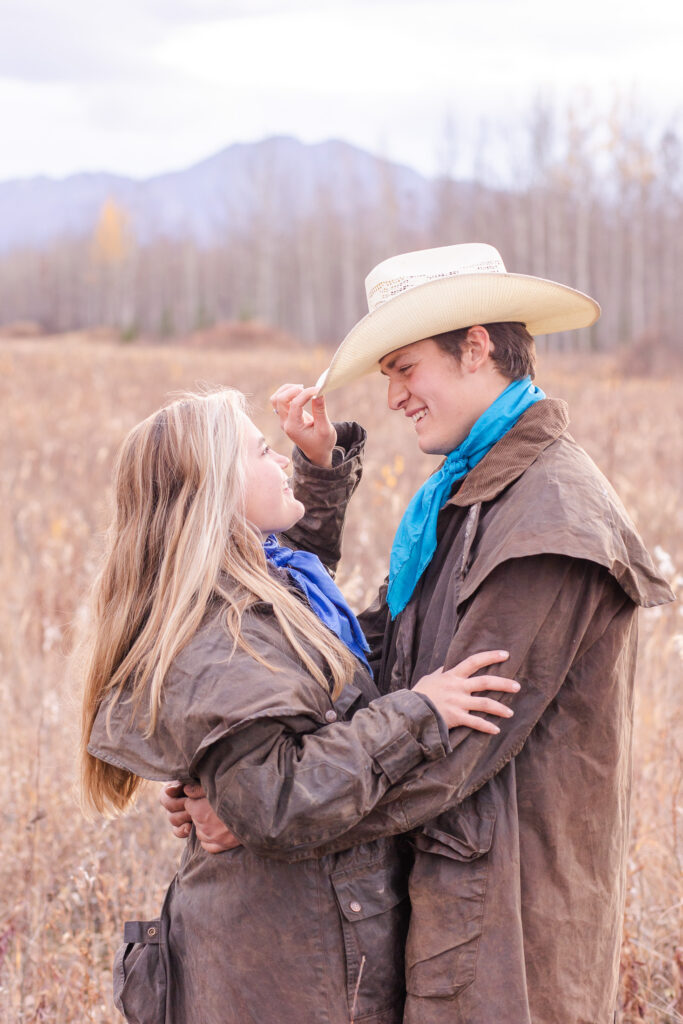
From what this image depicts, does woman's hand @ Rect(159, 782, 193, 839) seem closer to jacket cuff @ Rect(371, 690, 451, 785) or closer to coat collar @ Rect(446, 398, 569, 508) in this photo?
jacket cuff @ Rect(371, 690, 451, 785)

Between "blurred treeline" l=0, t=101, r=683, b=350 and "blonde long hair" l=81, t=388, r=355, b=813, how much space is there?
83.4 ft

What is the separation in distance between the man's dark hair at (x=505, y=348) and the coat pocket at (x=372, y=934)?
112 cm

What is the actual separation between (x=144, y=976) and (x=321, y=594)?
0.93 metres

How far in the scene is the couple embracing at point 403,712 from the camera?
176 cm

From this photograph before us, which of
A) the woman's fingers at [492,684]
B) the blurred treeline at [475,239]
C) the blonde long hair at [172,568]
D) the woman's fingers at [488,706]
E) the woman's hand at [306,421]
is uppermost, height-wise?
the blurred treeline at [475,239]

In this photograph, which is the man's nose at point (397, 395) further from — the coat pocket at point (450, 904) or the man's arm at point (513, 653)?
the coat pocket at point (450, 904)

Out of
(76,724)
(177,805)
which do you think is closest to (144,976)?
(177,805)

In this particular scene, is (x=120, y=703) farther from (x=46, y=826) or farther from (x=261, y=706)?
(x=46, y=826)

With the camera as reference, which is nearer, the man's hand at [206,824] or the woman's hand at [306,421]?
the man's hand at [206,824]

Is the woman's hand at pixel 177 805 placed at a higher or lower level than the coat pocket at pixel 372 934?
higher

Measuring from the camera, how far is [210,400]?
7.15 feet

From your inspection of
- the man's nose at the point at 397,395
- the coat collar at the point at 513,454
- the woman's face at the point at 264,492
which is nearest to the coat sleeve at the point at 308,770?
the coat collar at the point at 513,454

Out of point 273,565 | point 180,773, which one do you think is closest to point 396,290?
point 273,565

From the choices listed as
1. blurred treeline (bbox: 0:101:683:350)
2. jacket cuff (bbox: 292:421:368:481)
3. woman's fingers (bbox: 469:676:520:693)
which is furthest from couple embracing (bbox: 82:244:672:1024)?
blurred treeline (bbox: 0:101:683:350)
